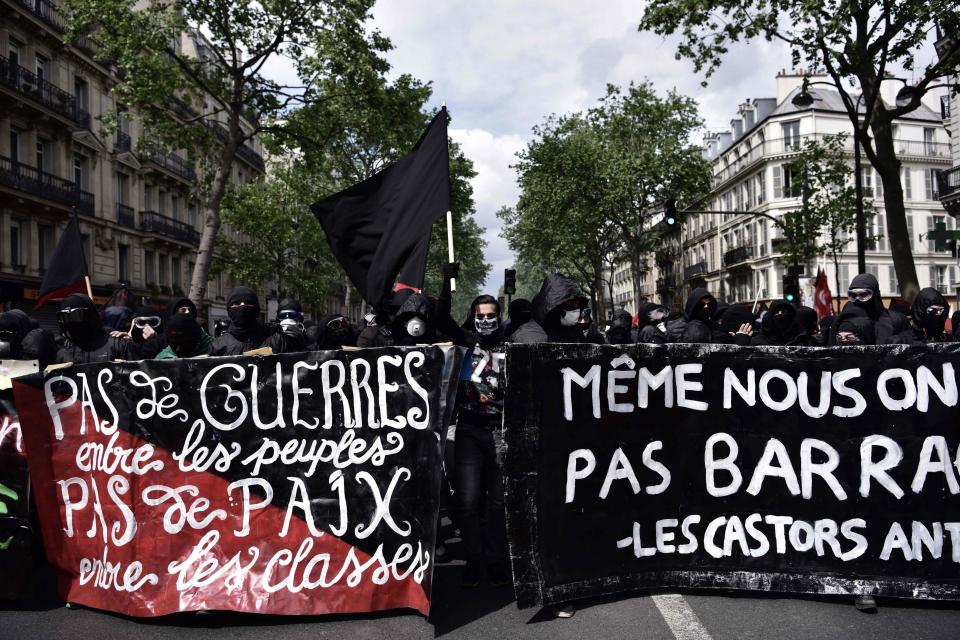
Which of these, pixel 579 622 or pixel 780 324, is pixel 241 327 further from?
pixel 780 324

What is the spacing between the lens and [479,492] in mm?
4762

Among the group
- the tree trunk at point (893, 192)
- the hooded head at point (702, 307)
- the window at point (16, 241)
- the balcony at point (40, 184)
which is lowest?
the hooded head at point (702, 307)

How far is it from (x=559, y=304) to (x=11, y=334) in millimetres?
Answer: 4338

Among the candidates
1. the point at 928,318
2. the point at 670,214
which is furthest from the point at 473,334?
the point at 670,214

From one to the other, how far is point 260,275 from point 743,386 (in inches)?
1539

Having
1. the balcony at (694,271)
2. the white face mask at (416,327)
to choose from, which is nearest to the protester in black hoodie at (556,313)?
the white face mask at (416,327)

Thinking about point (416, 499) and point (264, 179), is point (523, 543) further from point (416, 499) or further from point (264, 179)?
point (264, 179)

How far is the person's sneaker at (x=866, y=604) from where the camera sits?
405cm

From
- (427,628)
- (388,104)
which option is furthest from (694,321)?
(388,104)

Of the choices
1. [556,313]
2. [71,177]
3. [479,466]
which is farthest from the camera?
[71,177]

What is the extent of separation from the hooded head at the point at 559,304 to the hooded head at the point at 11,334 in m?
4.04

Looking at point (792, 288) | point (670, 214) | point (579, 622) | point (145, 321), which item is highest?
point (670, 214)

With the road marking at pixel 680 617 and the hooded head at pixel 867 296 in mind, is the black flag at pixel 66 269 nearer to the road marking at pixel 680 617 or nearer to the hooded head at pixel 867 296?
the road marking at pixel 680 617

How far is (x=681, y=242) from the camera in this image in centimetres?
7275
